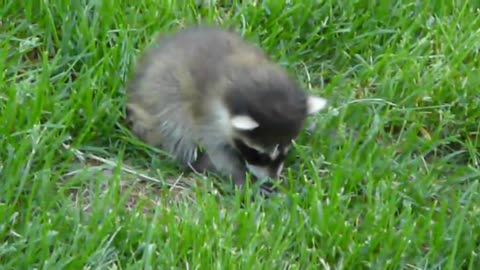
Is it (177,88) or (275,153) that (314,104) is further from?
(177,88)

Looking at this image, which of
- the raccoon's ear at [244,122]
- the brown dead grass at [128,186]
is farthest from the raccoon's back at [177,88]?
the raccoon's ear at [244,122]

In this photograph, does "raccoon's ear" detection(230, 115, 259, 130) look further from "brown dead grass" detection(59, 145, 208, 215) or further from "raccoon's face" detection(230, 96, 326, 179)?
"brown dead grass" detection(59, 145, 208, 215)

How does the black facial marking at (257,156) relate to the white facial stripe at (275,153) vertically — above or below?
below

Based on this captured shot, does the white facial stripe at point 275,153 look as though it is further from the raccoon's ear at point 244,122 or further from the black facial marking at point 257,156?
the raccoon's ear at point 244,122

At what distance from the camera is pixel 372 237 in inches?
203

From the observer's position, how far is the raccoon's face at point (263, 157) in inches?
211

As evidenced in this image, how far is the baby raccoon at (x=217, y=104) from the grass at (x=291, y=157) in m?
0.12

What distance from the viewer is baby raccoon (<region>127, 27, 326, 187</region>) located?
17.3 ft

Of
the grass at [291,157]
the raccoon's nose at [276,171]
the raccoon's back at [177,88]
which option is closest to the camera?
the grass at [291,157]

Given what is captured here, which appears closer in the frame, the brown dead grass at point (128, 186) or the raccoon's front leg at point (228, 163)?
the brown dead grass at point (128, 186)

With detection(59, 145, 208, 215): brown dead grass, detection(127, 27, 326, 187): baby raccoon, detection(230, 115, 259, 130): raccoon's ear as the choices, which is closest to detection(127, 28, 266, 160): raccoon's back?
detection(127, 27, 326, 187): baby raccoon

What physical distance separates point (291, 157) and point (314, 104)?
0.34 meters

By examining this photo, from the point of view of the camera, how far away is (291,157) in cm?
567

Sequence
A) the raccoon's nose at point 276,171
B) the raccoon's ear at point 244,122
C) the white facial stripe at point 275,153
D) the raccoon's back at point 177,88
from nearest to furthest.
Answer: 1. the raccoon's ear at point 244,122
2. the white facial stripe at point 275,153
3. the raccoon's nose at point 276,171
4. the raccoon's back at point 177,88
